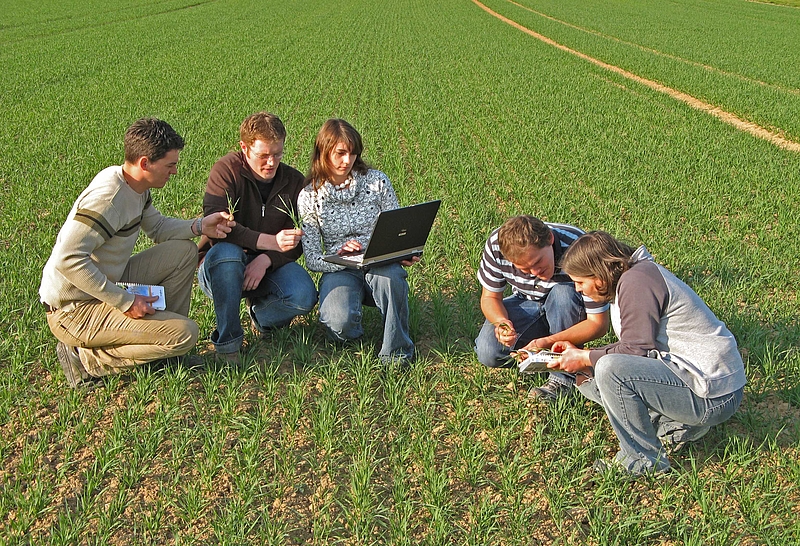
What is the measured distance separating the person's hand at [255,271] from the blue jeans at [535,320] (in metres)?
1.39

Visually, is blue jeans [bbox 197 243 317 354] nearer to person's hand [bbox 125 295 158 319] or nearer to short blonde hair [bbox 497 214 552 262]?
person's hand [bbox 125 295 158 319]

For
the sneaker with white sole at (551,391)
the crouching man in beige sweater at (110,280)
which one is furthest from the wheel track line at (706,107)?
the crouching man in beige sweater at (110,280)

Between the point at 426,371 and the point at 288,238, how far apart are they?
1.15 metres

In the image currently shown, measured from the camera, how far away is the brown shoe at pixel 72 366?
13.5 feet

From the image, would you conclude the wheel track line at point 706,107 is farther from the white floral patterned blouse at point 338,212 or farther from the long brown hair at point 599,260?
the long brown hair at point 599,260

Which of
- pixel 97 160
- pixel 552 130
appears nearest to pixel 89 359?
pixel 97 160

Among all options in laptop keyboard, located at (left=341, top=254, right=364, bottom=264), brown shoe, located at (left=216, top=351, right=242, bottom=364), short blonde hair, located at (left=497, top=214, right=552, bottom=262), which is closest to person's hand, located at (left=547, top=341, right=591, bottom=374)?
short blonde hair, located at (left=497, top=214, right=552, bottom=262)

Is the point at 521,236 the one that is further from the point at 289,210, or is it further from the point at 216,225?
the point at 216,225

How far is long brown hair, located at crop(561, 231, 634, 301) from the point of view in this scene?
3.31 m

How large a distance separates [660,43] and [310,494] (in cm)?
2484

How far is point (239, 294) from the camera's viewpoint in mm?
4422

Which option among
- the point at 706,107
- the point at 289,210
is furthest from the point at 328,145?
the point at 706,107

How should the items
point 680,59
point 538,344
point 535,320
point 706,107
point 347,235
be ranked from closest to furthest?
1. point 538,344
2. point 535,320
3. point 347,235
4. point 706,107
5. point 680,59

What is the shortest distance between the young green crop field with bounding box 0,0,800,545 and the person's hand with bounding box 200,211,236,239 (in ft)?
2.46
